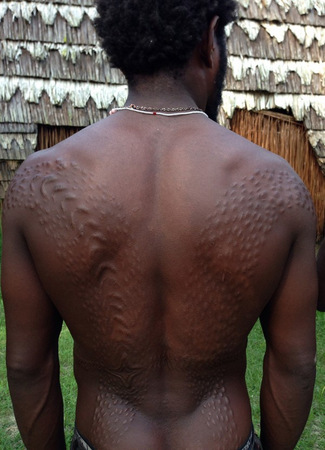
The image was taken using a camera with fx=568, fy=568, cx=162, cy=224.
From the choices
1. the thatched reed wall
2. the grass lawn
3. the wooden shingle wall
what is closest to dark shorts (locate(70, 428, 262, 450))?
the grass lawn

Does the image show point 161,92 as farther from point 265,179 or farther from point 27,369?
point 27,369

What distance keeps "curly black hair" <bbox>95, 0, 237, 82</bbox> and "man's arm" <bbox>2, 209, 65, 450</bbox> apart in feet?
1.56

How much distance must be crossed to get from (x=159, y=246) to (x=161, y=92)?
384 millimetres

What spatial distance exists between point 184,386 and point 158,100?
0.73m

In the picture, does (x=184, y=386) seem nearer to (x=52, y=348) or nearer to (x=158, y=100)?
(x=52, y=348)

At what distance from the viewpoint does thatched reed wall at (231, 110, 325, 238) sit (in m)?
5.57

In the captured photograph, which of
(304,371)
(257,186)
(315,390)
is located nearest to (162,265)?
(257,186)

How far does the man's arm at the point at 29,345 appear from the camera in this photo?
143 centimetres

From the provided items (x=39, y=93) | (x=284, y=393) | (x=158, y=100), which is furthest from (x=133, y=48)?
(x=39, y=93)

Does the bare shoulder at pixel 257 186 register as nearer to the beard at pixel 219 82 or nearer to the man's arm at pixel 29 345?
the beard at pixel 219 82

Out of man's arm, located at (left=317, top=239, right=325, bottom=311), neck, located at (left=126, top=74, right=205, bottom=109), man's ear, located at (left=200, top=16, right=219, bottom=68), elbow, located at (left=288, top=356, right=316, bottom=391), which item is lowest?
elbow, located at (left=288, top=356, right=316, bottom=391)

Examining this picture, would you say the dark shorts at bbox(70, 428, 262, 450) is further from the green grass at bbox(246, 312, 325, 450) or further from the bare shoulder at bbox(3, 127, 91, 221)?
the green grass at bbox(246, 312, 325, 450)

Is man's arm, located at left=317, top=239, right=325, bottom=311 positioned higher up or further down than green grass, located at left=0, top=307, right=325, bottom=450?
higher up

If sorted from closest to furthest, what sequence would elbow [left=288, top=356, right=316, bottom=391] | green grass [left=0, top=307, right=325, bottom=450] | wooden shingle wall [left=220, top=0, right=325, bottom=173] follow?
elbow [left=288, top=356, right=316, bottom=391]
green grass [left=0, top=307, right=325, bottom=450]
wooden shingle wall [left=220, top=0, right=325, bottom=173]
